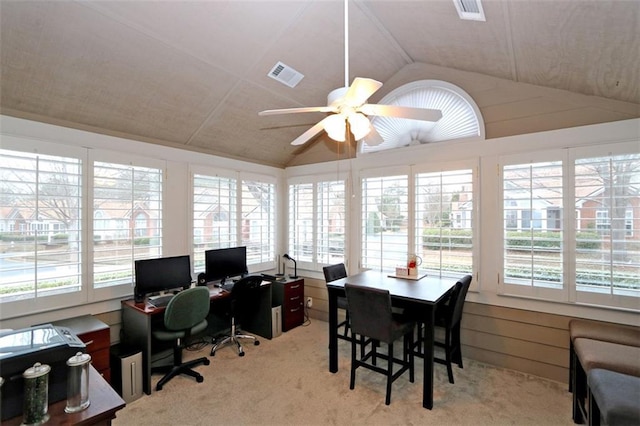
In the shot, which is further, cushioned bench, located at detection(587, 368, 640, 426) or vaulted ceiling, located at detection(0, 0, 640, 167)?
vaulted ceiling, located at detection(0, 0, 640, 167)

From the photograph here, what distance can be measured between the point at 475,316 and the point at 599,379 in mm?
1503

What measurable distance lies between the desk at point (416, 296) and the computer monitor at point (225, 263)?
1451mm

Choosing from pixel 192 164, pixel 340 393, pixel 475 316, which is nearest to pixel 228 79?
pixel 192 164

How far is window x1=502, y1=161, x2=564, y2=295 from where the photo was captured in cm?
280

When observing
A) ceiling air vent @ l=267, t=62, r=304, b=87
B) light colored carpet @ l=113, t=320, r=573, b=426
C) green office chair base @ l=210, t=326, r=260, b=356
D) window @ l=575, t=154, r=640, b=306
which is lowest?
light colored carpet @ l=113, t=320, r=573, b=426

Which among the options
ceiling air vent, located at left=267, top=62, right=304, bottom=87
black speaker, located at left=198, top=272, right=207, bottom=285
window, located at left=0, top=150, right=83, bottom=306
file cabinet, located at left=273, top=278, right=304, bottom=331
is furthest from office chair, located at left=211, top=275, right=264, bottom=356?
ceiling air vent, located at left=267, top=62, right=304, bottom=87

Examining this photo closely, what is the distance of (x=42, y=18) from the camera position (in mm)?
2004

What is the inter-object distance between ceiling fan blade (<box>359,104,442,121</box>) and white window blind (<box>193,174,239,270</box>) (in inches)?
99.6

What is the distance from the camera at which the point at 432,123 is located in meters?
3.54

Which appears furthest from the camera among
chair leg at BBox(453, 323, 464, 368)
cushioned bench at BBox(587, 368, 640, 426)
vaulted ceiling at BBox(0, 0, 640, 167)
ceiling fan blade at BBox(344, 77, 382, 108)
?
chair leg at BBox(453, 323, 464, 368)

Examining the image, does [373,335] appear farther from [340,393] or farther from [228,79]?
[228,79]

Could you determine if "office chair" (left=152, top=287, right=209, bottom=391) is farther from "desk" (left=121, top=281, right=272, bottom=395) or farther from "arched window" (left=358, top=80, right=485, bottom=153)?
"arched window" (left=358, top=80, right=485, bottom=153)

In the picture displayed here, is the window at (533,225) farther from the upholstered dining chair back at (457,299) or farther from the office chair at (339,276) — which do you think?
the office chair at (339,276)

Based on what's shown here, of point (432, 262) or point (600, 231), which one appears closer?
point (600, 231)
